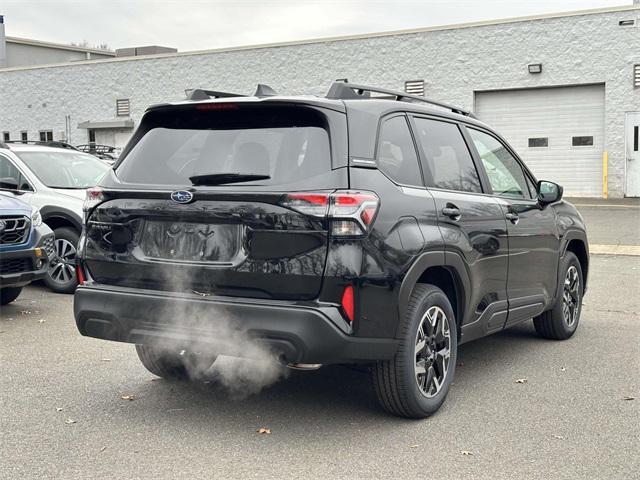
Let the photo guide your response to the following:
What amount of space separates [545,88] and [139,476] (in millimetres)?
22294

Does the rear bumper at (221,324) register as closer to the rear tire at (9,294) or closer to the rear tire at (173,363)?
the rear tire at (173,363)

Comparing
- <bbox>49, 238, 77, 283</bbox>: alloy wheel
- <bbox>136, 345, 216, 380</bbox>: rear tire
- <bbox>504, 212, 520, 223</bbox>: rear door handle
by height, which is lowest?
<bbox>136, 345, 216, 380</bbox>: rear tire

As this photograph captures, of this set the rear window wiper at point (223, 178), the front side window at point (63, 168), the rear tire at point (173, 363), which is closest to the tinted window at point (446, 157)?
the rear window wiper at point (223, 178)

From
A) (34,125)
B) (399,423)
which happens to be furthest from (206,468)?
(34,125)

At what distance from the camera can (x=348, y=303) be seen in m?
4.15

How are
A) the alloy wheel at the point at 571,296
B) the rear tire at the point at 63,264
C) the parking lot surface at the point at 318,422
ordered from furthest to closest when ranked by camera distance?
the rear tire at the point at 63,264 → the alloy wheel at the point at 571,296 → the parking lot surface at the point at 318,422

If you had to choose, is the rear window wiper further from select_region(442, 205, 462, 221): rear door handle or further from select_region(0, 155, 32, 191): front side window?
select_region(0, 155, 32, 191): front side window

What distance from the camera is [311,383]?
5.50 m

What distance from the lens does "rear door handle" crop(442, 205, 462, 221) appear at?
16.1ft

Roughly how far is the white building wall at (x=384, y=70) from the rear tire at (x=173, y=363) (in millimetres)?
20167

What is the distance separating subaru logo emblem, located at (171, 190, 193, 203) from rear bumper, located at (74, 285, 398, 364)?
509 mm

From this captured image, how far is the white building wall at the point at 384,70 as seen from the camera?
2320 cm

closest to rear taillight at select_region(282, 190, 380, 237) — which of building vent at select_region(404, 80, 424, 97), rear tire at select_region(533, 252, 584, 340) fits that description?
rear tire at select_region(533, 252, 584, 340)

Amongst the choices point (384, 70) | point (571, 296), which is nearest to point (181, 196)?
point (571, 296)
